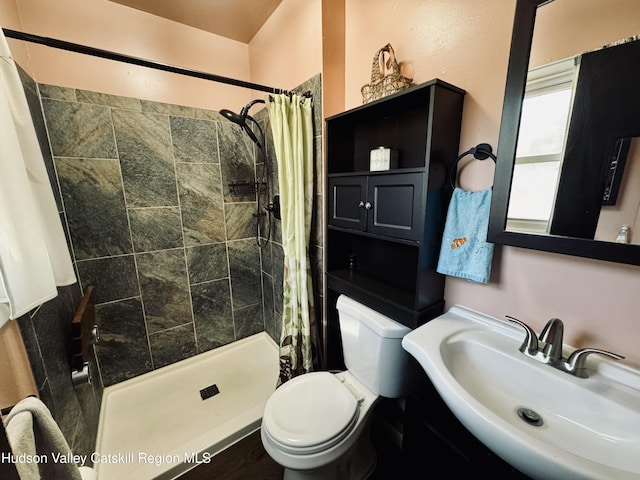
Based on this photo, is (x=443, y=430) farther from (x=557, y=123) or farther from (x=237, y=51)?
(x=237, y=51)

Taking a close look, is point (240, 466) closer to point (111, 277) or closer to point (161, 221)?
point (111, 277)

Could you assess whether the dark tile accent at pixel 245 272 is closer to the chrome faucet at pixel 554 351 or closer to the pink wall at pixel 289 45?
the pink wall at pixel 289 45

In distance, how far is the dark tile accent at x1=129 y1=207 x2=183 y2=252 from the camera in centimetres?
177

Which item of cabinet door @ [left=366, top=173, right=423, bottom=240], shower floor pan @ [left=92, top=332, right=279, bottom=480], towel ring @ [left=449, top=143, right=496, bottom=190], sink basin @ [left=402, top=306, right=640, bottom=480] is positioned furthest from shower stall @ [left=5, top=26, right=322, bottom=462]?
sink basin @ [left=402, top=306, right=640, bottom=480]

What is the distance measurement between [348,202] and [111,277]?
1692 millimetres

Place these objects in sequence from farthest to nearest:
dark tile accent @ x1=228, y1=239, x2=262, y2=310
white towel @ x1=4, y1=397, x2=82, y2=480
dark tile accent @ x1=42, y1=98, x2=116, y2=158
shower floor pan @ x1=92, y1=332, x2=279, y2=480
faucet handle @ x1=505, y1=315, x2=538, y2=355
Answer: dark tile accent @ x1=228, y1=239, x2=262, y2=310
dark tile accent @ x1=42, y1=98, x2=116, y2=158
shower floor pan @ x1=92, y1=332, x2=279, y2=480
faucet handle @ x1=505, y1=315, x2=538, y2=355
white towel @ x1=4, y1=397, x2=82, y2=480

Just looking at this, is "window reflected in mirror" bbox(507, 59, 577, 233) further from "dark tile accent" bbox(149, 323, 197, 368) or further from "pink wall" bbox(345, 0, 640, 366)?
"dark tile accent" bbox(149, 323, 197, 368)

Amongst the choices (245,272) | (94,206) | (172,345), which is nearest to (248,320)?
(245,272)

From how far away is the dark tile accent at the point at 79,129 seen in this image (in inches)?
58.0

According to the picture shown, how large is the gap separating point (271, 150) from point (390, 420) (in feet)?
6.55

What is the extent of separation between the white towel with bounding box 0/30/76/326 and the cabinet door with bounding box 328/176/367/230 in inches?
45.4

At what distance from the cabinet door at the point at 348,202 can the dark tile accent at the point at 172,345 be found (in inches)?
61.5

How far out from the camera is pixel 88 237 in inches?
64.3

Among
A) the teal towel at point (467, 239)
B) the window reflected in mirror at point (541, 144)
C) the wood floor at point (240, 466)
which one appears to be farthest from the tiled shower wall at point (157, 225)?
the window reflected in mirror at point (541, 144)
